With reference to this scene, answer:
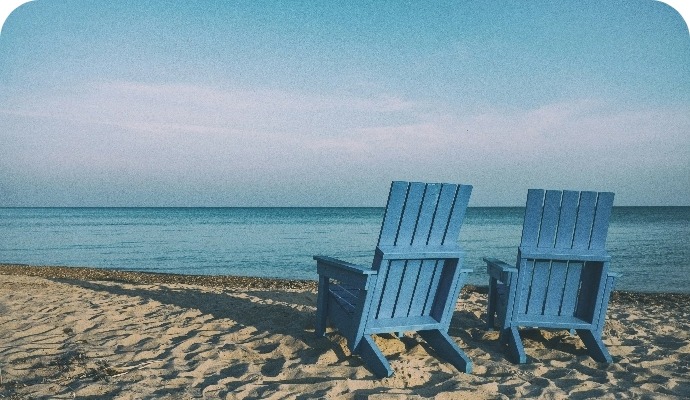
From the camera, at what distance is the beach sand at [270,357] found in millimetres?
2697

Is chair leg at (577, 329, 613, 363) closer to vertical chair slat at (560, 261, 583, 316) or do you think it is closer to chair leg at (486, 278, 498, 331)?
vertical chair slat at (560, 261, 583, 316)

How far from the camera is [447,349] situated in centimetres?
318

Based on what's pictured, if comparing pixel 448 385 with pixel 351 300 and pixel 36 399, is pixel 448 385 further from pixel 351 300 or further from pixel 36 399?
pixel 36 399

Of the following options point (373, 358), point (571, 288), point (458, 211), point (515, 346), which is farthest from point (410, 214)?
point (571, 288)

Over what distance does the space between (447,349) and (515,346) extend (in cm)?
53

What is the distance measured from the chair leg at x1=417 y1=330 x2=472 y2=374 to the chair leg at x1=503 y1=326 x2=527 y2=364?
44cm

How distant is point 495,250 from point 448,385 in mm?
13917

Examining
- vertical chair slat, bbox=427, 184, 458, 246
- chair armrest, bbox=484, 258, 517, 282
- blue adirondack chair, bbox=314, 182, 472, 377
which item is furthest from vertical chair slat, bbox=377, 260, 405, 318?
chair armrest, bbox=484, 258, 517, 282

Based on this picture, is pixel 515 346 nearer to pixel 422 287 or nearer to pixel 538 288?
pixel 538 288

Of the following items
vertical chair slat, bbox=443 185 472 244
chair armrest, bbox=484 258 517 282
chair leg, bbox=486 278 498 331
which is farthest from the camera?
chair leg, bbox=486 278 498 331

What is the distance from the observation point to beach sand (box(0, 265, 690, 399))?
2.70 m

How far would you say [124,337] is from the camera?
372 cm

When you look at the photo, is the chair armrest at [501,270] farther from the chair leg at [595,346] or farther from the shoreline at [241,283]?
the shoreline at [241,283]

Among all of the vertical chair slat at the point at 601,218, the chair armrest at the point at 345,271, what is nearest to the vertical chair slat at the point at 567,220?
the vertical chair slat at the point at 601,218
